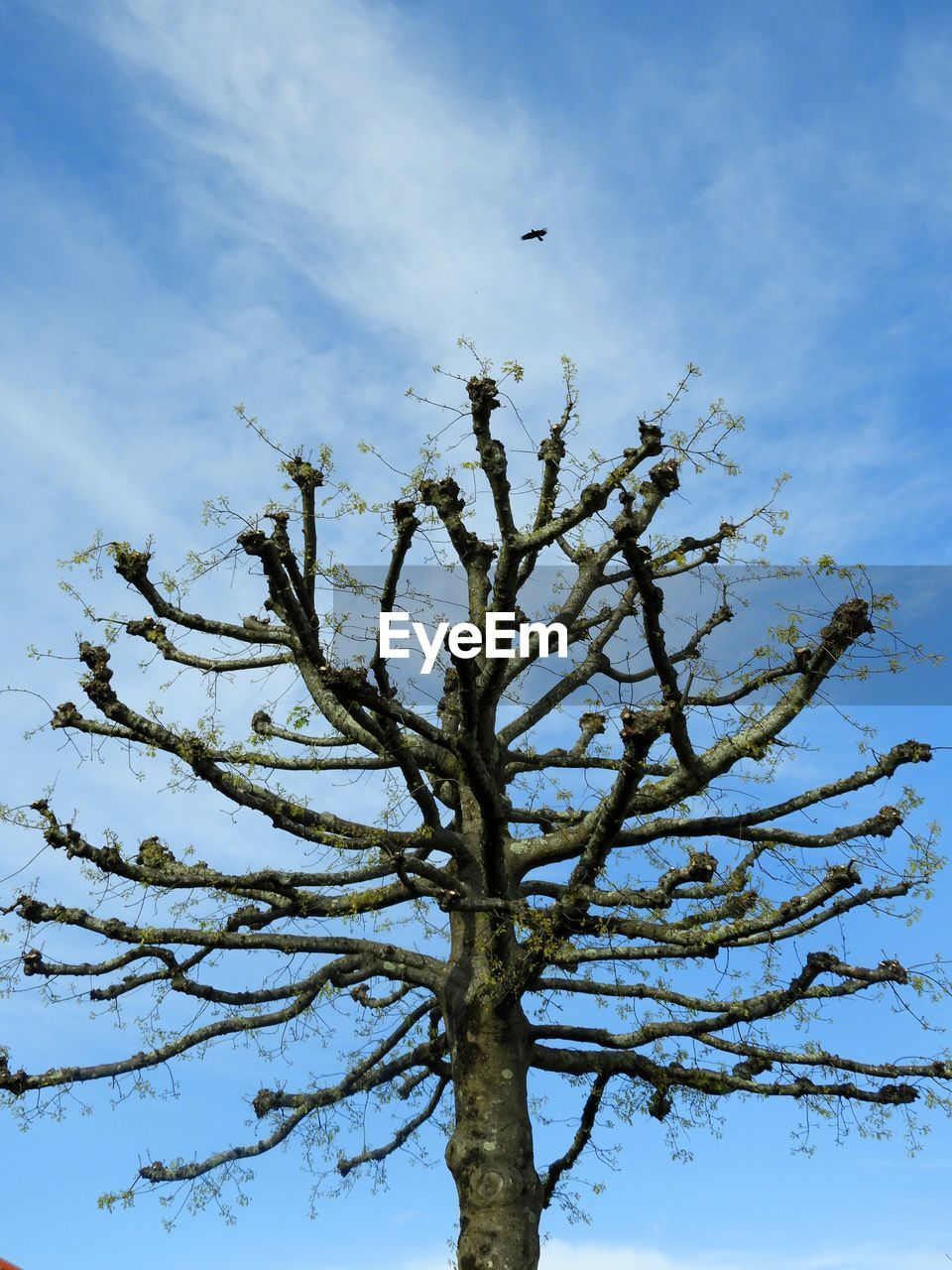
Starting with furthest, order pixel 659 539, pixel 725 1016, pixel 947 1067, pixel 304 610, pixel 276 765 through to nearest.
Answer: pixel 659 539
pixel 276 765
pixel 947 1067
pixel 725 1016
pixel 304 610

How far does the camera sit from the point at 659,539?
14.0m

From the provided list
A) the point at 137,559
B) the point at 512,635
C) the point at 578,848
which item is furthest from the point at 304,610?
the point at 578,848

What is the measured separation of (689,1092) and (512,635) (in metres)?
5.68

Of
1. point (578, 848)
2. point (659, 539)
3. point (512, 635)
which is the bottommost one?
point (578, 848)

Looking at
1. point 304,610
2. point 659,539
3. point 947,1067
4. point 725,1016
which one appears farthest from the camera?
point 659,539

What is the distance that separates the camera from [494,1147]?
10375 mm

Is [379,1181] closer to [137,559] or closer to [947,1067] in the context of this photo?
[947,1067]

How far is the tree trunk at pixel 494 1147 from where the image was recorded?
10094mm

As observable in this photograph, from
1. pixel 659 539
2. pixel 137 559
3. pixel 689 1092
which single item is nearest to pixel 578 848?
pixel 689 1092

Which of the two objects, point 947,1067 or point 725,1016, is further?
point 947,1067

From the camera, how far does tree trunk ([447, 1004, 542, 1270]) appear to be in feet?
33.1

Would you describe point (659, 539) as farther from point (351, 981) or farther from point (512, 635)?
point (351, 981)

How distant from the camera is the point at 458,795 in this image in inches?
509

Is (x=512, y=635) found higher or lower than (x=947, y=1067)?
higher
